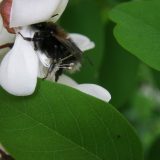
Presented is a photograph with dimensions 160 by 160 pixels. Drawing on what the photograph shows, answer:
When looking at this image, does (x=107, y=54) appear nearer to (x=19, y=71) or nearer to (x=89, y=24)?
(x=89, y=24)

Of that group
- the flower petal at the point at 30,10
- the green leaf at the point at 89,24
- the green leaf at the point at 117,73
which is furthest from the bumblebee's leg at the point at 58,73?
the green leaf at the point at 117,73

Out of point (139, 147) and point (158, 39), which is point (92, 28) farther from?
point (139, 147)

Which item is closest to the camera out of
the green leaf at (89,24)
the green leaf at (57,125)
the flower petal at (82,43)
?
the green leaf at (57,125)

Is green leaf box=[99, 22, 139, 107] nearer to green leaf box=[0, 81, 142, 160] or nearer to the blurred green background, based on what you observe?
the blurred green background

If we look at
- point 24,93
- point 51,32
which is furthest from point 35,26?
point 24,93

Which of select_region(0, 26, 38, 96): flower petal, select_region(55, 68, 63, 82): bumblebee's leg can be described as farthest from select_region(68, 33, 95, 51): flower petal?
select_region(0, 26, 38, 96): flower petal

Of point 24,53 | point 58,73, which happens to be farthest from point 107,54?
point 24,53

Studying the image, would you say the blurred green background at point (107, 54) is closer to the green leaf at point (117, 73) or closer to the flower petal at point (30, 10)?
the green leaf at point (117, 73)
